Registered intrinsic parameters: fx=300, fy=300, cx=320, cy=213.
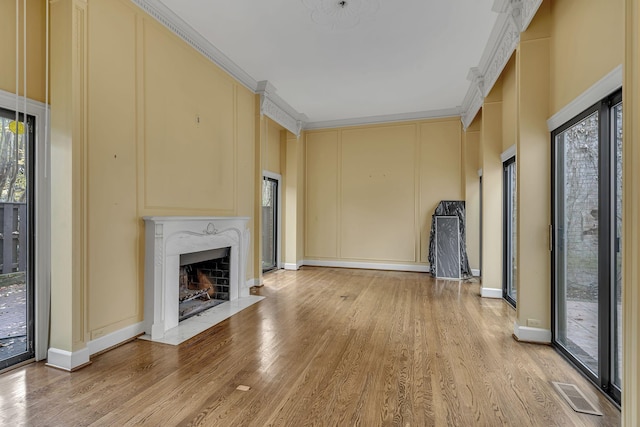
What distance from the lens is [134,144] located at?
2938 millimetres

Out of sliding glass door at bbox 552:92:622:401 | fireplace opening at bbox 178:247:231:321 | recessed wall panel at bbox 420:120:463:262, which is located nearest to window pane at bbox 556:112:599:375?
sliding glass door at bbox 552:92:622:401

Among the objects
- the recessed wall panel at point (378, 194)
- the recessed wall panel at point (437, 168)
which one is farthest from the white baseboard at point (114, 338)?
the recessed wall panel at point (437, 168)

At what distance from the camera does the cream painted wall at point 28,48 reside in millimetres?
2219

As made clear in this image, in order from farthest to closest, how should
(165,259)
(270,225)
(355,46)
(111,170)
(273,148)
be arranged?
(270,225) → (273,148) → (355,46) → (165,259) → (111,170)

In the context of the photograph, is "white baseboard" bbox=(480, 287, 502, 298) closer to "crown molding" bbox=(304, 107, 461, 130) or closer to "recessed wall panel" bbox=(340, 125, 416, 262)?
"recessed wall panel" bbox=(340, 125, 416, 262)

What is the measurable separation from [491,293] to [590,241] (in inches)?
97.9

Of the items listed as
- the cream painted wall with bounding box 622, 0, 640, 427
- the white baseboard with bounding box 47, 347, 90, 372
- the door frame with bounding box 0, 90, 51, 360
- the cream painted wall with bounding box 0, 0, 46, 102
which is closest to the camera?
the cream painted wall with bounding box 622, 0, 640, 427

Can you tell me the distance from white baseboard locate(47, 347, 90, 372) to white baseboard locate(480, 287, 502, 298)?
4873mm

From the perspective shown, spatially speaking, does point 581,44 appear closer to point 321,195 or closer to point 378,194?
point 378,194

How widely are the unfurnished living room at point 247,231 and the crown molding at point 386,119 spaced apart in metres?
1.24

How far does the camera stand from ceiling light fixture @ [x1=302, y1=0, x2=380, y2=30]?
3057 mm

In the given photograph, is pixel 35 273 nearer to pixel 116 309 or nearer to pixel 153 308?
pixel 116 309

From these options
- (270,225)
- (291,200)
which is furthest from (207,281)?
(291,200)

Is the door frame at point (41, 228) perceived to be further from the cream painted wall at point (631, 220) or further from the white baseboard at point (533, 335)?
the white baseboard at point (533, 335)
